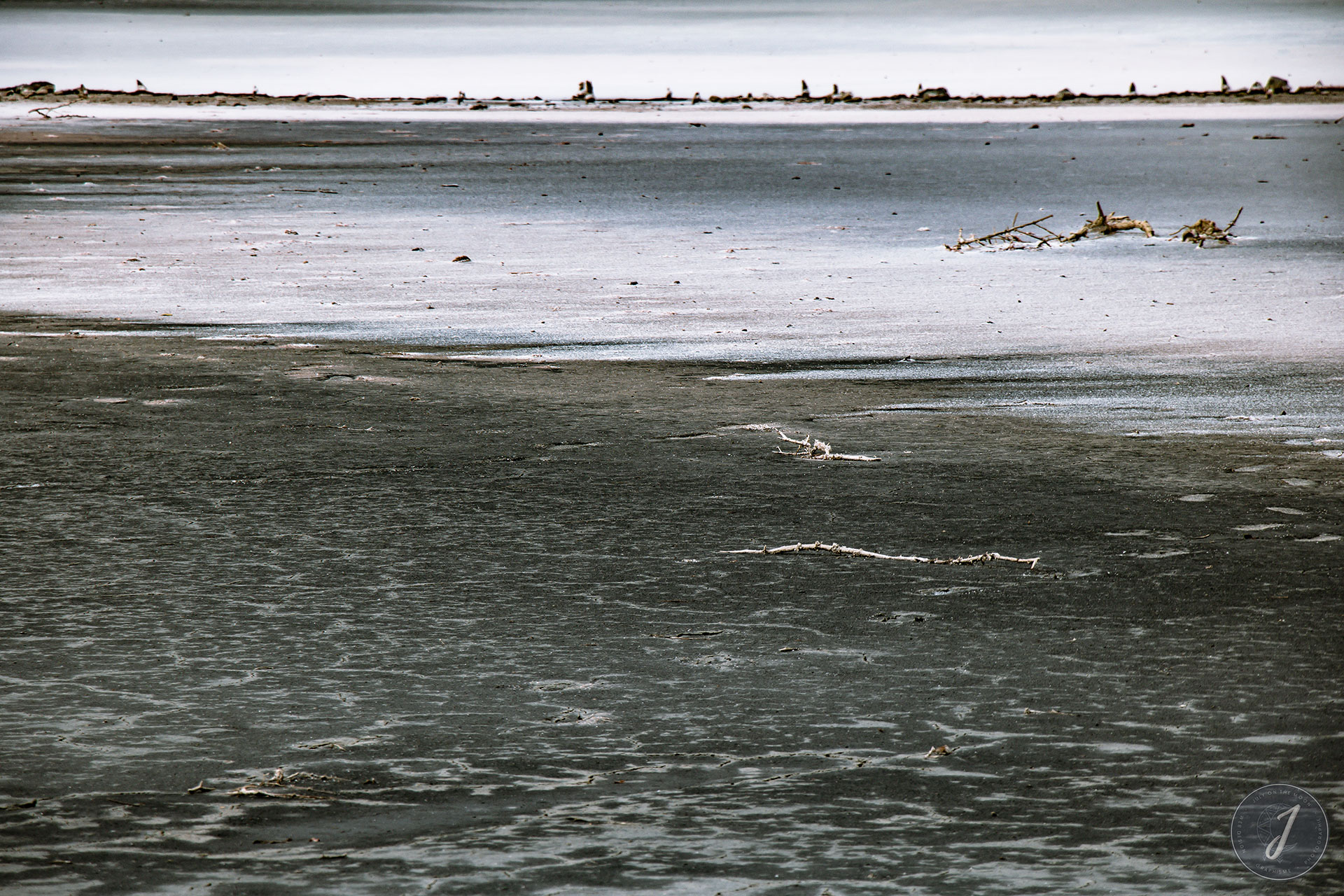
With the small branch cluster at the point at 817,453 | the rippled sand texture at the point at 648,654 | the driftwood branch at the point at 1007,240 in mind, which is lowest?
the rippled sand texture at the point at 648,654

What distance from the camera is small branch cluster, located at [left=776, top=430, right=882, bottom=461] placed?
22.3 ft

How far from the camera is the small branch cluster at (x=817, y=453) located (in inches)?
267

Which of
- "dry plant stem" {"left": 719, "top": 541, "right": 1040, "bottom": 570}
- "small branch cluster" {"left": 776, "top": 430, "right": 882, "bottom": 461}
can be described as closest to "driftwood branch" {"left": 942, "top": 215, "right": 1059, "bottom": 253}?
"small branch cluster" {"left": 776, "top": 430, "right": 882, "bottom": 461}

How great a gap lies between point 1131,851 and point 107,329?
9210 mm

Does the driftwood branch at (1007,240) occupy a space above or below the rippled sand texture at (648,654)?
above

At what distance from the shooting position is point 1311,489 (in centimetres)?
614

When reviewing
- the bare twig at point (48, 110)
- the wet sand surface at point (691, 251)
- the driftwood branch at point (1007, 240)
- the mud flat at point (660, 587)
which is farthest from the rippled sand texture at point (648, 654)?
the bare twig at point (48, 110)

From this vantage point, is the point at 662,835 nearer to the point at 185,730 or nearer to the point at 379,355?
the point at 185,730

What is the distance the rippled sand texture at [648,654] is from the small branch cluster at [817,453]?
94 millimetres

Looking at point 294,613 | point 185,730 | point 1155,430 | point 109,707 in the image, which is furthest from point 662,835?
point 1155,430

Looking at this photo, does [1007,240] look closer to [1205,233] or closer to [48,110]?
[1205,233]

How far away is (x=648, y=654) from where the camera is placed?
14.0 feet

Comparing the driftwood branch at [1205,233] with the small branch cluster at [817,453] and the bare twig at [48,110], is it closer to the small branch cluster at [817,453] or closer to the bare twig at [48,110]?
the small branch cluster at [817,453]

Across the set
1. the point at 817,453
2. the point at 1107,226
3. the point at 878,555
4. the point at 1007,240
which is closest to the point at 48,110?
the point at 1007,240
